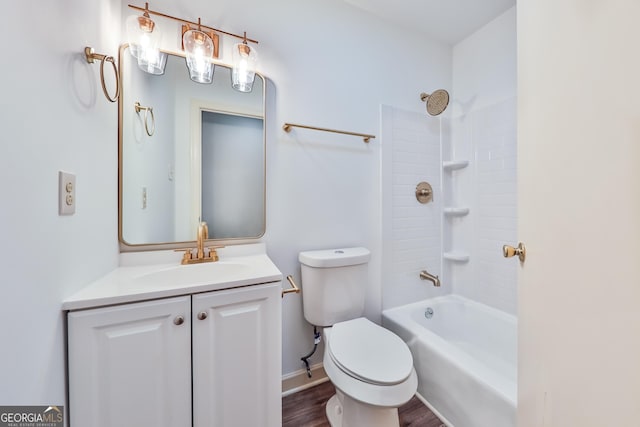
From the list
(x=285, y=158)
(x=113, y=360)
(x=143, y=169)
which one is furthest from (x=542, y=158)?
(x=143, y=169)

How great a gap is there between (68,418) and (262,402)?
586 millimetres

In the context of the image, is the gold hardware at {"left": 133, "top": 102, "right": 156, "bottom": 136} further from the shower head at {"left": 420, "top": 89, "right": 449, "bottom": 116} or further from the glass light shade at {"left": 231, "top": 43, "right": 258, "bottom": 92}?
the shower head at {"left": 420, "top": 89, "right": 449, "bottom": 116}

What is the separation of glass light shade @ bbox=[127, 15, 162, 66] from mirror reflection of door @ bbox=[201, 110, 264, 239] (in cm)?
33

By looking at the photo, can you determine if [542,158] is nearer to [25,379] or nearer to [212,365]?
[212,365]

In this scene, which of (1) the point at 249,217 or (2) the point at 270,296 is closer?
(2) the point at 270,296

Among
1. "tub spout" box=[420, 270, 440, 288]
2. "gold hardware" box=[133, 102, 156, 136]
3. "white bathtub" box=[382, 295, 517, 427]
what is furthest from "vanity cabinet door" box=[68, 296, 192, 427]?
"tub spout" box=[420, 270, 440, 288]

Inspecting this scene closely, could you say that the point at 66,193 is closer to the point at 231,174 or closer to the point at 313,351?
the point at 231,174

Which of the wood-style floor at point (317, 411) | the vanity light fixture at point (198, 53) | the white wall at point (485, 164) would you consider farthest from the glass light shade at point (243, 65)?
the wood-style floor at point (317, 411)

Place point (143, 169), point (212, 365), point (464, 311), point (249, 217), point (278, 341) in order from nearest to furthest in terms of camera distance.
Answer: point (212, 365) → point (278, 341) → point (143, 169) → point (249, 217) → point (464, 311)

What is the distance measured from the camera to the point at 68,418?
2.36ft

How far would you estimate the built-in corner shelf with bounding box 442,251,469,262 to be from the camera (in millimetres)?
1933

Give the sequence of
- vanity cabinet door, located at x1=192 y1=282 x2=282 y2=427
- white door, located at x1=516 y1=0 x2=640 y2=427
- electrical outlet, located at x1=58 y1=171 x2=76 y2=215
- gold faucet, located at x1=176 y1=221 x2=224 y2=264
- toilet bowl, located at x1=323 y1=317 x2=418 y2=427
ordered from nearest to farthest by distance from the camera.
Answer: white door, located at x1=516 y1=0 x2=640 y2=427 < electrical outlet, located at x1=58 y1=171 x2=76 y2=215 < vanity cabinet door, located at x1=192 y1=282 x2=282 y2=427 < toilet bowl, located at x1=323 y1=317 x2=418 y2=427 < gold faucet, located at x1=176 y1=221 x2=224 y2=264

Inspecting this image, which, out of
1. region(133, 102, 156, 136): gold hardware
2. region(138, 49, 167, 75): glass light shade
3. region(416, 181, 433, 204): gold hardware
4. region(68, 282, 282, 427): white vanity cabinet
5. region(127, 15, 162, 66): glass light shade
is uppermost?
region(127, 15, 162, 66): glass light shade

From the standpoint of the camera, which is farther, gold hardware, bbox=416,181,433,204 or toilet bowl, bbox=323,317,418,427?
gold hardware, bbox=416,181,433,204
